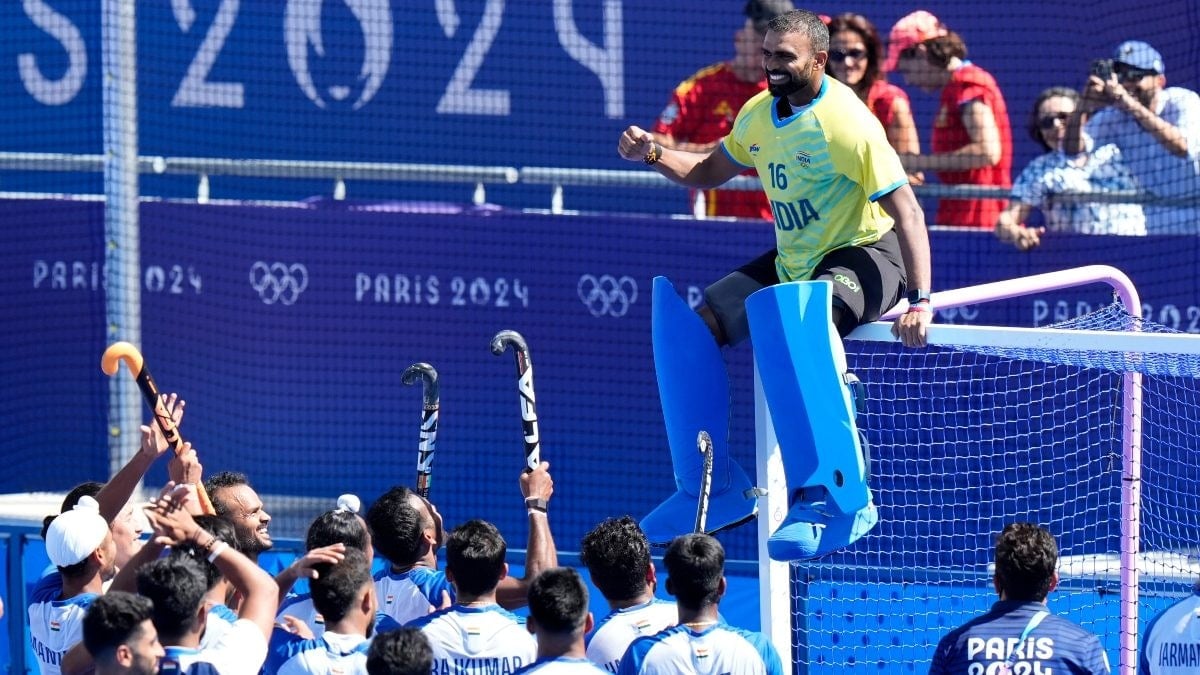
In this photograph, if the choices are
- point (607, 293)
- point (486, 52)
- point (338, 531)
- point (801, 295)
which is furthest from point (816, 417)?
point (486, 52)

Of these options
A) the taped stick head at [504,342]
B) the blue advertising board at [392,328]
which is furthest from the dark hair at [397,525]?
Result: the blue advertising board at [392,328]

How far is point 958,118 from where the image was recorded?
31.5ft

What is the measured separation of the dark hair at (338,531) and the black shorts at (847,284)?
4.73 ft

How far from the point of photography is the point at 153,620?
4.82 m

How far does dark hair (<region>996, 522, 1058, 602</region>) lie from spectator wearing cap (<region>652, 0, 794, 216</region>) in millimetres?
4504

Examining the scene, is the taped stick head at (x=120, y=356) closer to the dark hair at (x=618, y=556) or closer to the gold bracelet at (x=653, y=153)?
the dark hair at (x=618, y=556)

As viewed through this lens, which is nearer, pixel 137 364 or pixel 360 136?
pixel 137 364

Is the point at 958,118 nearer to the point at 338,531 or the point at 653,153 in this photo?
the point at 653,153

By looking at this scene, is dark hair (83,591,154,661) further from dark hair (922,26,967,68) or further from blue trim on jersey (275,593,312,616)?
dark hair (922,26,967,68)

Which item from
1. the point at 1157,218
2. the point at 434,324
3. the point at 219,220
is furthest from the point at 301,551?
the point at 1157,218

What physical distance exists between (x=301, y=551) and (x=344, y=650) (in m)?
3.13

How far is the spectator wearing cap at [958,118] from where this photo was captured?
9.48 meters

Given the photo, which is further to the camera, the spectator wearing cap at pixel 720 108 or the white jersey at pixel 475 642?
the spectator wearing cap at pixel 720 108

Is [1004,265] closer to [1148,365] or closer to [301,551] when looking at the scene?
[1148,365]
